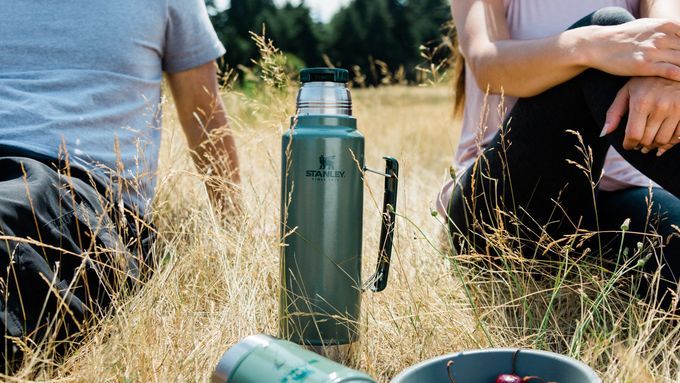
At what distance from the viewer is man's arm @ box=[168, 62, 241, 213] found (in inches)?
107

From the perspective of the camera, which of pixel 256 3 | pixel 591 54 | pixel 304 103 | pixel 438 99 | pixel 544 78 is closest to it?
pixel 304 103

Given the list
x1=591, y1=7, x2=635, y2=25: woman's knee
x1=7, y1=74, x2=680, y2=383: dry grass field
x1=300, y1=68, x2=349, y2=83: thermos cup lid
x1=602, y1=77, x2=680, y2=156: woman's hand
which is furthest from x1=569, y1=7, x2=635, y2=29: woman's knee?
x1=300, y1=68, x2=349, y2=83: thermos cup lid

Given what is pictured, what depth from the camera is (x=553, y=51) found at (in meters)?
1.99

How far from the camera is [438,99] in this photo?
1159 centimetres

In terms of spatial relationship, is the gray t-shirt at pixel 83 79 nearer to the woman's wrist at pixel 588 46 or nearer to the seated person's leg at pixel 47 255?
the seated person's leg at pixel 47 255

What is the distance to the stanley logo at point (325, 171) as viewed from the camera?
1.67 m

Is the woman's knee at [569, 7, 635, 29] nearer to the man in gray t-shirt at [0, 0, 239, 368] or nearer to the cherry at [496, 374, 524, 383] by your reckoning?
the cherry at [496, 374, 524, 383]

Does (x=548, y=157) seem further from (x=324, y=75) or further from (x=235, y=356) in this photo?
(x=235, y=356)

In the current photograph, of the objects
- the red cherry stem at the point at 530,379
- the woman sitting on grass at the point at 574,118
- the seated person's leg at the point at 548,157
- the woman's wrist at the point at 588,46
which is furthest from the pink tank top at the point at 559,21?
the red cherry stem at the point at 530,379

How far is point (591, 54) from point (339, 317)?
908 millimetres

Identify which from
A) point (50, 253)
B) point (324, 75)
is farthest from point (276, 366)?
point (50, 253)

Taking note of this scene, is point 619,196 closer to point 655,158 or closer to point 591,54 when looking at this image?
point 655,158

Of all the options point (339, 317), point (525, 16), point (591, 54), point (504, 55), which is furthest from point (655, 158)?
point (339, 317)

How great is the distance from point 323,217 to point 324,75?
318 mm
